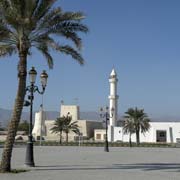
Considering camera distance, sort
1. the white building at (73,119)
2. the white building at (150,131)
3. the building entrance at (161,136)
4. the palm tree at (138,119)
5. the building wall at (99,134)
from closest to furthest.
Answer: the palm tree at (138,119) < the white building at (150,131) < the building entrance at (161,136) < the building wall at (99,134) < the white building at (73,119)

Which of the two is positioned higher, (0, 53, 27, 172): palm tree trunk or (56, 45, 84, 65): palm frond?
(56, 45, 84, 65): palm frond

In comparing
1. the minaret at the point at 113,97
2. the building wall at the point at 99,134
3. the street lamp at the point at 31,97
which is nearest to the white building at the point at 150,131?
the minaret at the point at 113,97

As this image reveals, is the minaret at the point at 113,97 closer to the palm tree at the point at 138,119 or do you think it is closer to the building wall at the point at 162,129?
the building wall at the point at 162,129

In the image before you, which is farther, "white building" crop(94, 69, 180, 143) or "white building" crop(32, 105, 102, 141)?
"white building" crop(32, 105, 102, 141)

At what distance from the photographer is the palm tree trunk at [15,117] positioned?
56.4ft

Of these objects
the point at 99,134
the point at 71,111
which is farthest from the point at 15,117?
the point at 71,111

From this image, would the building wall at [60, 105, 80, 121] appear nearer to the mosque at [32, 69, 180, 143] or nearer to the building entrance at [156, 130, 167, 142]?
the mosque at [32, 69, 180, 143]

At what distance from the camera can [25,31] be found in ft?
57.5

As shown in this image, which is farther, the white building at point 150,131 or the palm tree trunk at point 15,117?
the white building at point 150,131

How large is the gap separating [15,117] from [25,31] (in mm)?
3616

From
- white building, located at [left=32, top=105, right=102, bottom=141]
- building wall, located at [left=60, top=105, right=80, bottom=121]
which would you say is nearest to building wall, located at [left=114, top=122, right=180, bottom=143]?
white building, located at [left=32, top=105, right=102, bottom=141]

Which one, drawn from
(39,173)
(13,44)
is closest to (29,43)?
(13,44)

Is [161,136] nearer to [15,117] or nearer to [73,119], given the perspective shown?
[73,119]

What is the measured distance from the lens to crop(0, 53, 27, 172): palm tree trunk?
17188 mm
